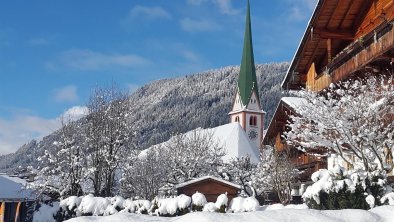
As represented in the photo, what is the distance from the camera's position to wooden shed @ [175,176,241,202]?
25305 mm

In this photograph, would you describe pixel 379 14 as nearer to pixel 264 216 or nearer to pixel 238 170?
pixel 264 216

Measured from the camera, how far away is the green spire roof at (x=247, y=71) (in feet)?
280

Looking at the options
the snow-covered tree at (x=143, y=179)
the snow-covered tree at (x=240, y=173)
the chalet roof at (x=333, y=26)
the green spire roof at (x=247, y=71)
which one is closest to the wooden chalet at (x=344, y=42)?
the chalet roof at (x=333, y=26)

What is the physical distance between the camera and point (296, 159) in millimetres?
34812

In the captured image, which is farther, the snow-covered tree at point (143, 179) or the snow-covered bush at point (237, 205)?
the snow-covered tree at point (143, 179)

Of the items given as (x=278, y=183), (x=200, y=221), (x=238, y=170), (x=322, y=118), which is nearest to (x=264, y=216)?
(x=200, y=221)

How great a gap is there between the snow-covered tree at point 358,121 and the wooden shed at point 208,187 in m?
7.98

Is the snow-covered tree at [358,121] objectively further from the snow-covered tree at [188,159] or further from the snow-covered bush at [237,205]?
the snow-covered tree at [188,159]

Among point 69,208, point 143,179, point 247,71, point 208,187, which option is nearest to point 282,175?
point 208,187

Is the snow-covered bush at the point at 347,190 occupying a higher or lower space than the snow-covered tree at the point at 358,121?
lower

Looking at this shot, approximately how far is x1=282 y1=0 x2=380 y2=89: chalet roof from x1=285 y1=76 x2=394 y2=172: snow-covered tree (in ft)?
10.9

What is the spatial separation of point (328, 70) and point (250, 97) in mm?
67077

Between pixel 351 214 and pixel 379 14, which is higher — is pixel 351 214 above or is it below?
below

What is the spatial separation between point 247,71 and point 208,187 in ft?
205
